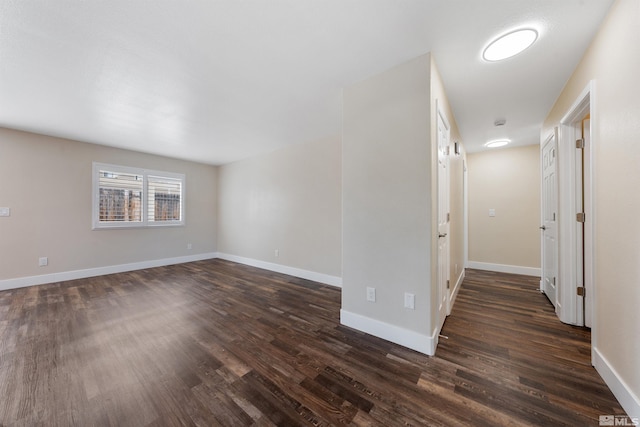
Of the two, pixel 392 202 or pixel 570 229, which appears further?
pixel 570 229

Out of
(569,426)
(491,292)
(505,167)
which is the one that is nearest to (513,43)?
(569,426)

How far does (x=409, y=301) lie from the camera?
6.08 ft

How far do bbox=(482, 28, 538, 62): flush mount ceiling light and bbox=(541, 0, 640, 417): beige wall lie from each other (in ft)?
1.27

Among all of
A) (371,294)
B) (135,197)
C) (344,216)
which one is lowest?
(371,294)

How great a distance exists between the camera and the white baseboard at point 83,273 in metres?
3.34

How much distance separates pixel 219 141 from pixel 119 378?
3412 millimetres

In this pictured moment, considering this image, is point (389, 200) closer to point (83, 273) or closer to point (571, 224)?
point (571, 224)

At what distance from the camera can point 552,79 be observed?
6.95 feet

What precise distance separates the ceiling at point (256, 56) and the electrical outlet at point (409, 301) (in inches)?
78.1

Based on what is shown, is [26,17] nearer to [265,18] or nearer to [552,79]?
[265,18]

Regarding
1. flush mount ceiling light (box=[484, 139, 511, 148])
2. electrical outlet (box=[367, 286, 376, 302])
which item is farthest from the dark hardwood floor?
flush mount ceiling light (box=[484, 139, 511, 148])

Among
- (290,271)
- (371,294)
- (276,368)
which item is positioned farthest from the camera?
(290,271)

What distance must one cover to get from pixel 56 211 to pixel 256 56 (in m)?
4.44

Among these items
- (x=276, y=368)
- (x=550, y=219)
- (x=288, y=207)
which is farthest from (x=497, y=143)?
(x=276, y=368)
